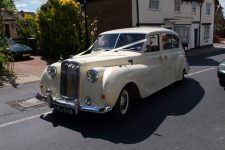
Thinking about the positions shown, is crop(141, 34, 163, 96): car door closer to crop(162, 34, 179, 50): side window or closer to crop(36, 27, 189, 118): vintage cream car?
crop(36, 27, 189, 118): vintage cream car

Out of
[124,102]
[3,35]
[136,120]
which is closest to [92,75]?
[124,102]

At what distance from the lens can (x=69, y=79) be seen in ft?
19.3

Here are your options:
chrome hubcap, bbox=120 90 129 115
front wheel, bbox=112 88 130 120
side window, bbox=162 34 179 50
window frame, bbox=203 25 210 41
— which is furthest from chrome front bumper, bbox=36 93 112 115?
window frame, bbox=203 25 210 41

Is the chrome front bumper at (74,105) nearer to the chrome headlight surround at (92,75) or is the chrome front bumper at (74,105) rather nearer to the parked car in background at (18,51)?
the chrome headlight surround at (92,75)

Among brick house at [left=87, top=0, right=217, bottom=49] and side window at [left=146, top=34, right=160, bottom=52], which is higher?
brick house at [left=87, top=0, right=217, bottom=49]

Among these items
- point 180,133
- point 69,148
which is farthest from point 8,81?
point 180,133

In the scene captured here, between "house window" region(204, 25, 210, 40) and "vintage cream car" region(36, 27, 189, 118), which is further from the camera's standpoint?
"house window" region(204, 25, 210, 40)

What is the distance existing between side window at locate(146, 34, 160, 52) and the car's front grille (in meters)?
2.29

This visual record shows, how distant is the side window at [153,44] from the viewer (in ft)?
24.3

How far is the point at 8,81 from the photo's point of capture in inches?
425

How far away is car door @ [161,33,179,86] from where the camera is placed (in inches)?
316

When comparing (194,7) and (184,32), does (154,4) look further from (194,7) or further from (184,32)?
(194,7)

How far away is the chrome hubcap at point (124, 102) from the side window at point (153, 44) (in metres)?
1.68

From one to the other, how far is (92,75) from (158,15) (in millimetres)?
17283
